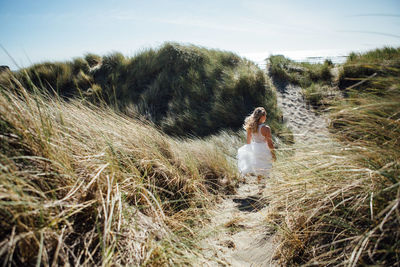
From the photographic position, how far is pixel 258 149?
3.79m

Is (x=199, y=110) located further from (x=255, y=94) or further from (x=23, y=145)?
(x=23, y=145)

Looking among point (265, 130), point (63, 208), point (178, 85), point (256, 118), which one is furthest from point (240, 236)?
point (178, 85)

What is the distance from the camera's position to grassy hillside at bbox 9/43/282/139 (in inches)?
287

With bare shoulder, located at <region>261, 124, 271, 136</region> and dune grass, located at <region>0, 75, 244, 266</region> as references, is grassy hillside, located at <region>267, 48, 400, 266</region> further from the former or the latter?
bare shoulder, located at <region>261, 124, 271, 136</region>

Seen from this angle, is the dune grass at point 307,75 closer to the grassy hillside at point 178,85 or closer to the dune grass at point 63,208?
the grassy hillside at point 178,85

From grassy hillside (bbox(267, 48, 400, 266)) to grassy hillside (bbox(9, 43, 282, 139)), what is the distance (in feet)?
15.0

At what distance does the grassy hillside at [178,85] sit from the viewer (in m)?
7.28

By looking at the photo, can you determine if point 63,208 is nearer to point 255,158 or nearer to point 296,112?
point 255,158

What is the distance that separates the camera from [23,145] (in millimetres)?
1387

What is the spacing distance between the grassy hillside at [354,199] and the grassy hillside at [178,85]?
4.58m

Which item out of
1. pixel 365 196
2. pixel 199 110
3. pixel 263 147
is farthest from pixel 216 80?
pixel 365 196

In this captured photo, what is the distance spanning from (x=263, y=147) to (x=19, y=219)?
11.3 feet

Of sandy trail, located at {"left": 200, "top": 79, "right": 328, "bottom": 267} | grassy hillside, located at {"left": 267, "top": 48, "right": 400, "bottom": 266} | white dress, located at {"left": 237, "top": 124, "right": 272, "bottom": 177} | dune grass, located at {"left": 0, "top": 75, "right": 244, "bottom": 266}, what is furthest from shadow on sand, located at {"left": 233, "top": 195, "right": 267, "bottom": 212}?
dune grass, located at {"left": 0, "top": 75, "right": 244, "bottom": 266}

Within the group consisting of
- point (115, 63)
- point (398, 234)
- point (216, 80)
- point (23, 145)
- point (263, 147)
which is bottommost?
point (263, 147)
